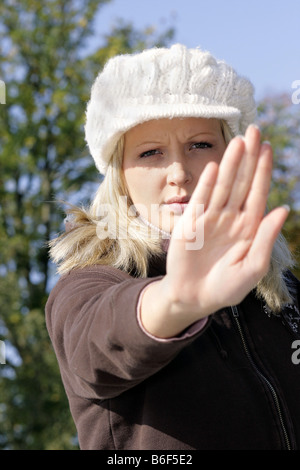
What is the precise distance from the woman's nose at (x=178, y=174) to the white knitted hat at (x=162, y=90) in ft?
0.43

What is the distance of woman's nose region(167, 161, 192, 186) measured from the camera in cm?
170

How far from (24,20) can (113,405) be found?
11.4 meters

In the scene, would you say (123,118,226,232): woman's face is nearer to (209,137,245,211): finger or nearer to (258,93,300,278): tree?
(209,137,245,211): finger

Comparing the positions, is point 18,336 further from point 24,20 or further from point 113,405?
point 113,405

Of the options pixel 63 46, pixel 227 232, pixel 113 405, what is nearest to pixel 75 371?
pixel 113 405

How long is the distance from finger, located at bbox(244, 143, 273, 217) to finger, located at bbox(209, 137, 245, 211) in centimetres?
4

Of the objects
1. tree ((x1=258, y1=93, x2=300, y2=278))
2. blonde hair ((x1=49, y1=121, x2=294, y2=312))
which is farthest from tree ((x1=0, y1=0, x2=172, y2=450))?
blonde hair ((x1=49, y1=121, x2=294, y2=312))

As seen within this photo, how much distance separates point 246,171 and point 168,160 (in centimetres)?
66

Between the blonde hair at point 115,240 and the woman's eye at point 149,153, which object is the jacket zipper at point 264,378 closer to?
the blonde hair at point 115,240

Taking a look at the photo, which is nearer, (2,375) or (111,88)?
(111,88)

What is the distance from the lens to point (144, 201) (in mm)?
1788

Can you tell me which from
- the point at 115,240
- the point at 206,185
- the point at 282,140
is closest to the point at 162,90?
the point at 115,240

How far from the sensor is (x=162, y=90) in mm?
1697
